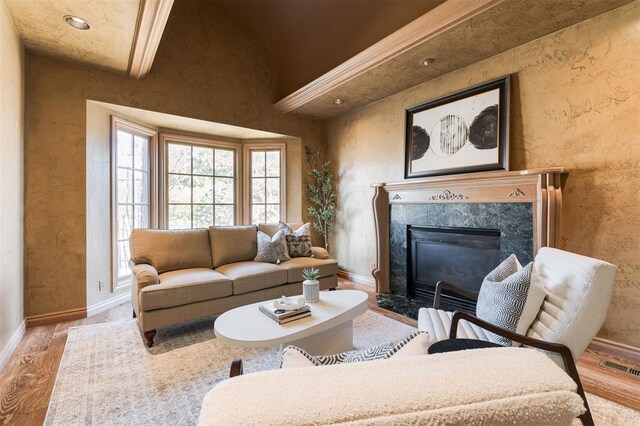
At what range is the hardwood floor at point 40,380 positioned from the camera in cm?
170

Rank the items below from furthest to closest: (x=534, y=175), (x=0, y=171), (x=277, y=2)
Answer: (x=277, y=2) → (x=534, y=175) → (x=0, y=171)

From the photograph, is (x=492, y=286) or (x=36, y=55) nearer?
(x=492, y=286)

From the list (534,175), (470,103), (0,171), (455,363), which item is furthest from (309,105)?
(455,363)

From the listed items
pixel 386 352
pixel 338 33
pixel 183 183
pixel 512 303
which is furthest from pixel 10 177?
pixel 512 303

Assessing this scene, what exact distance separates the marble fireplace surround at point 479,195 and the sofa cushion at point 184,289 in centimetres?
204

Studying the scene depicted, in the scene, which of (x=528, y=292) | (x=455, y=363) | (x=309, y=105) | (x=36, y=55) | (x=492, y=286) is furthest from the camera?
(x=309, y=105)

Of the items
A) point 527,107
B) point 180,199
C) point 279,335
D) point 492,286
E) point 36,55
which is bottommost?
point 279,335

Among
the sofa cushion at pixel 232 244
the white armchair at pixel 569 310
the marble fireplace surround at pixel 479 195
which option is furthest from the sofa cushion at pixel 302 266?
the white armchair at pixel 569 310

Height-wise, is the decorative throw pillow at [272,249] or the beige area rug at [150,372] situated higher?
the decorative throw pillow at [272,249]

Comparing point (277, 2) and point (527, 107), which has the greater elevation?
point (277, 2)

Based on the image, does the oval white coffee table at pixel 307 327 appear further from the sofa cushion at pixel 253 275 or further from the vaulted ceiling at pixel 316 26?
the vaulted ceiling at pixel 316 26

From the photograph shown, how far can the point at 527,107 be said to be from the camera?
2.76 meters

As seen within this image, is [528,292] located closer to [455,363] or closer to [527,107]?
[455,363]

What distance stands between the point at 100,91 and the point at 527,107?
4.38 metres
